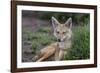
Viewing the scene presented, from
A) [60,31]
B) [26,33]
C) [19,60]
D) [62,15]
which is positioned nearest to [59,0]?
[62,15]

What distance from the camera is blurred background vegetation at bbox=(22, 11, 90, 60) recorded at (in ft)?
6.09

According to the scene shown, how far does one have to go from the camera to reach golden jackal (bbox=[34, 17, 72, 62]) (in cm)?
191

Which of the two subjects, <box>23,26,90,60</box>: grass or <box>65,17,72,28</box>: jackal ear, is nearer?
<box>23,26,90,60</box>: grass

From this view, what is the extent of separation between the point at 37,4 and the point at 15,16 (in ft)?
0.78

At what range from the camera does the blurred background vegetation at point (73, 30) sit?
1856 millimetres

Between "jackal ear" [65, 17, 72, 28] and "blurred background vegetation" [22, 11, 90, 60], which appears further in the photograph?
"jackal ear" [65, 17, 72, 28]

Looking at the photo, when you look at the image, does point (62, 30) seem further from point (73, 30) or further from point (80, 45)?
point (80, 45)

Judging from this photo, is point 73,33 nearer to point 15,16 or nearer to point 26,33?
point 26,33

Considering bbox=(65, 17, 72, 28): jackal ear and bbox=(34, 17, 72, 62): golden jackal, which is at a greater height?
bbox=(65, 17, 72, 28): jackal ear

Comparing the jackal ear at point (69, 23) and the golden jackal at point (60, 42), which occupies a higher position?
the jackal ear at point (69, 23)

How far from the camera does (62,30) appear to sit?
1960 millimetres

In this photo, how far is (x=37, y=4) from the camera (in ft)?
6.07

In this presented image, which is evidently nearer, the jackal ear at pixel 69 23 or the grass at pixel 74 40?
the grass at pixel 74 40

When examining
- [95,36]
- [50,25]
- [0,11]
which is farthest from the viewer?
[95,36]
